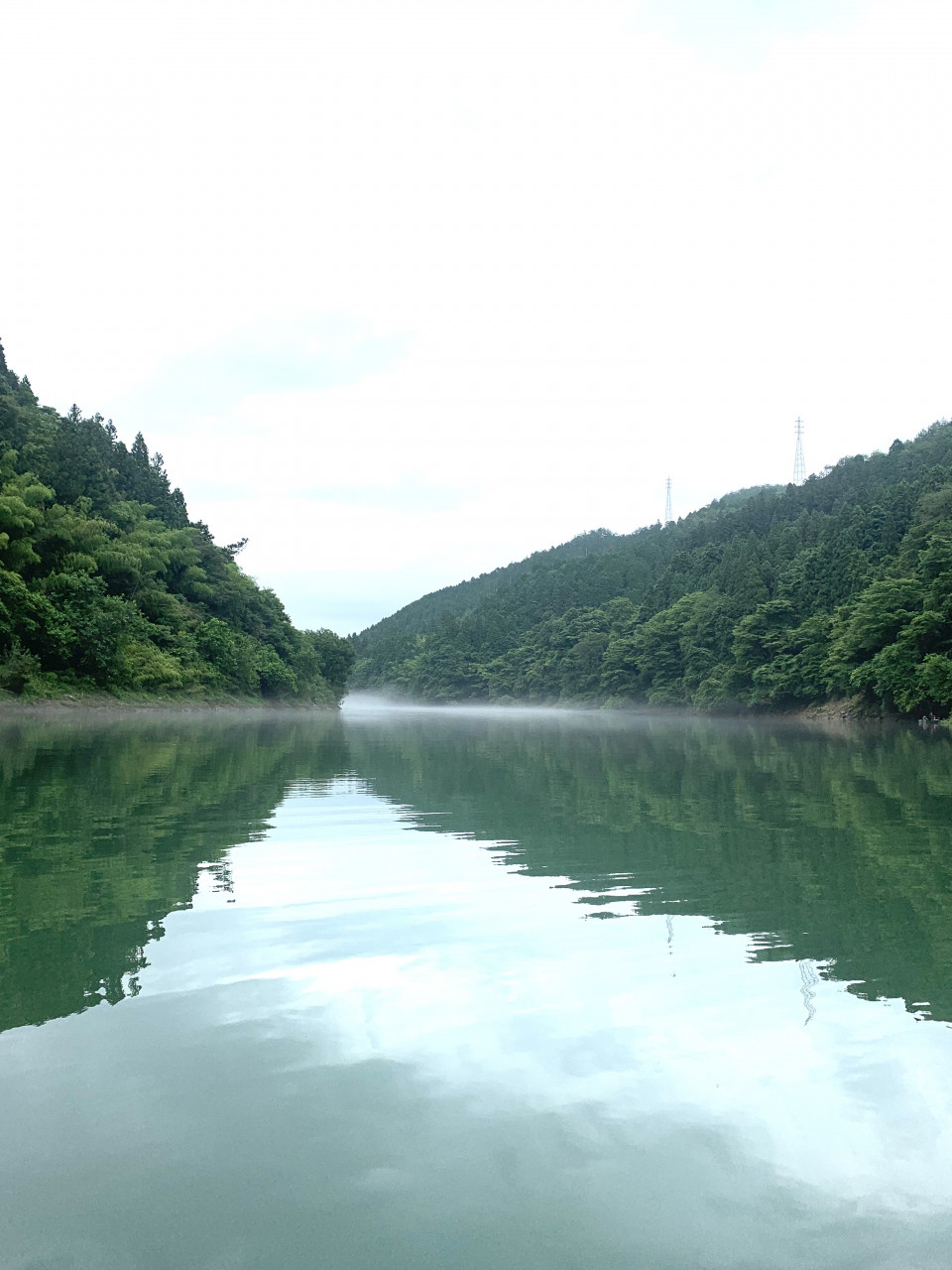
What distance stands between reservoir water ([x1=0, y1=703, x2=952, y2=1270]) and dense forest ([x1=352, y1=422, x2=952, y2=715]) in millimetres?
39959

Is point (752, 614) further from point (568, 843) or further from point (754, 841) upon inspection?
point (568, 843)

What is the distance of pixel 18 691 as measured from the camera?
37.8 metres

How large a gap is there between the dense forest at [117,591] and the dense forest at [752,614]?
31974mm

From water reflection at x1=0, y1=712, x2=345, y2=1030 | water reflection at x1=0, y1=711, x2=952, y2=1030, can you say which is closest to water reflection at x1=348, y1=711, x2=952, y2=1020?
water reflection at x1=0, y1=711, x2=952, y2=1030

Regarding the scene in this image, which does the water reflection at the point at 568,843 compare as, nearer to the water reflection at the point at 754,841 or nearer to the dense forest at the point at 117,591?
the water reflection at the point at 754,841

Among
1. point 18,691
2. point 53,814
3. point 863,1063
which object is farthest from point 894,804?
point 18,691

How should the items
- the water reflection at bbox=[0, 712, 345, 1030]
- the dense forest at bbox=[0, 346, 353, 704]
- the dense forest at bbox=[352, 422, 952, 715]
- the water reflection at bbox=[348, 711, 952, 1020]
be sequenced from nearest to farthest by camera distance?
1. the water reflection at bbox=[0, 712, 345, 1030]
2. the water reflection at bbox=[348, 711, 952, 1020]
3. the dense forest at bbox=[0, 346, 353, 704]
4. the dense forest at bbox=[352, 422, 952, 715]

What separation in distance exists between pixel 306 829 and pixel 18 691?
31988 millimetres

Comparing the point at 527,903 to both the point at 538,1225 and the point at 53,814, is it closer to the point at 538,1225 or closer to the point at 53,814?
the point at 538,1225

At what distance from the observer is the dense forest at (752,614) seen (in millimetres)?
49031

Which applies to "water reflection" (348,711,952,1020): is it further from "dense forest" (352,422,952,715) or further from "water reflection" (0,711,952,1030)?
"dense forest" (352,422,952,715)

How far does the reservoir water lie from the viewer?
2830 millimetres

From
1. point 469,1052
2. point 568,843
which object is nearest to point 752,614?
point 568,843

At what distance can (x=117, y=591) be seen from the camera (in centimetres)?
5366
